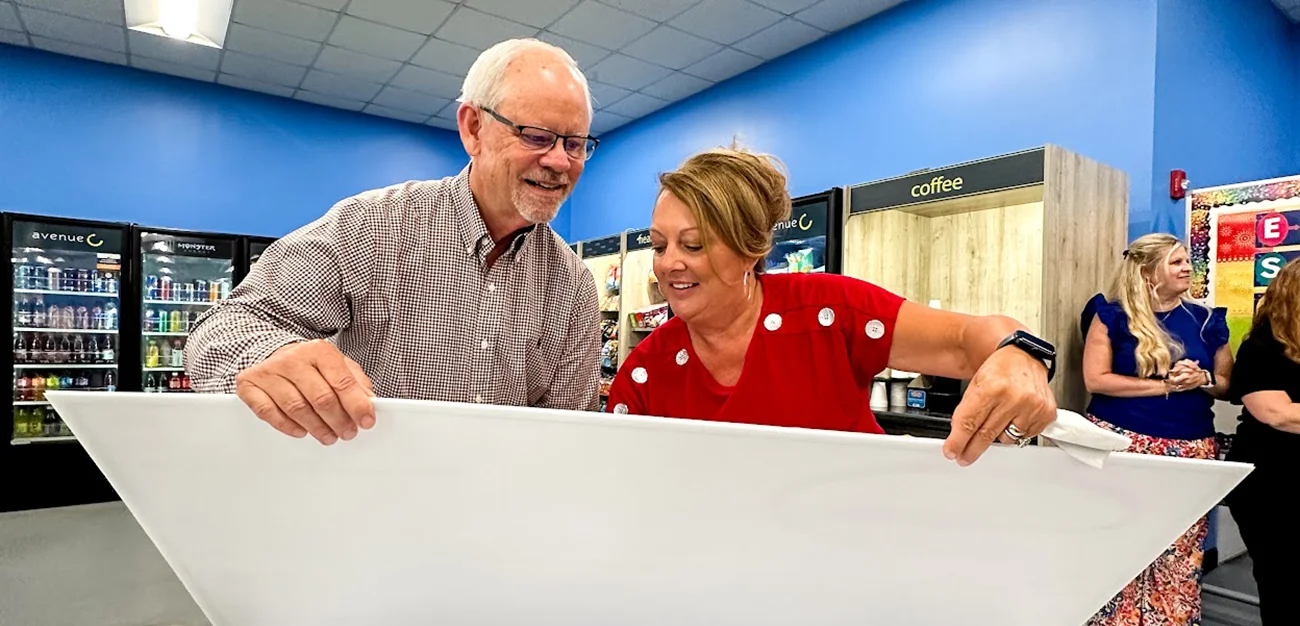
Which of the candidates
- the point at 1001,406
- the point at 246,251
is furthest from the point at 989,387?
the point at 246,251

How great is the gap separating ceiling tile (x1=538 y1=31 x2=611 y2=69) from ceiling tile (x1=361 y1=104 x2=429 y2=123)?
2.25m

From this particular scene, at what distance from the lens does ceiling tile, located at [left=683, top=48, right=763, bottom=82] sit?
553cm

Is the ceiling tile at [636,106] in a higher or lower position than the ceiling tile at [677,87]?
lower

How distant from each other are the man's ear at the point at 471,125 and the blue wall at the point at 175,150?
6.01 meters

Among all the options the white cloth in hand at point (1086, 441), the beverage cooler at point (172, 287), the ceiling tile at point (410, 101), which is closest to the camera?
the white cloth in hand at point (1086, 441)

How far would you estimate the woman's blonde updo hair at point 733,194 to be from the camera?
1.31 m

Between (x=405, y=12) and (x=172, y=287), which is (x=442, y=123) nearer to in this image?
(x=405, y=12)

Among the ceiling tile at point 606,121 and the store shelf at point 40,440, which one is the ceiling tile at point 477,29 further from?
the store shelf at point 40,440

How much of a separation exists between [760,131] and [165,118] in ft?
17.3

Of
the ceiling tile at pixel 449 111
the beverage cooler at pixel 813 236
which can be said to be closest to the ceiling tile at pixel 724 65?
the beverage cooler at pixel 813 236

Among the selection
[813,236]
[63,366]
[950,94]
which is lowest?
[63,366]

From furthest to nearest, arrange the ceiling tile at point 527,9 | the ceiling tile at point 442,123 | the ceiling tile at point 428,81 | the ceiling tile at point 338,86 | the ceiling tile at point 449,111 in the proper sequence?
1. the ceiling tile at point 442,123
2. the ceiling tile at point 449,111
3. the ceiling tile at point 338,86
4. the ceiling tile at point 428,81
5. the ceiling tile at point 527,9

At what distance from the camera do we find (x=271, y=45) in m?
5.45

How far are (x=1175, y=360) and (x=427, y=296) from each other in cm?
330
